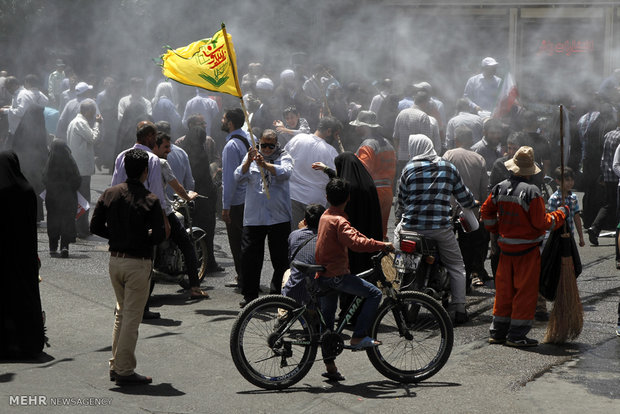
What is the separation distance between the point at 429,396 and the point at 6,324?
3.12 m

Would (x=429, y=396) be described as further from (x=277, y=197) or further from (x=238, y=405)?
(x=277, y=197)

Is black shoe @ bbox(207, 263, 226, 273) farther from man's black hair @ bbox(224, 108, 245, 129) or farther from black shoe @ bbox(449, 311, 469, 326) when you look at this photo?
black shoe @ bbox(449, 311, 469, 326)

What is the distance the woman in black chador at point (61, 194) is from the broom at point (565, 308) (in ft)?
20.1

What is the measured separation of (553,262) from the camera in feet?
24.7

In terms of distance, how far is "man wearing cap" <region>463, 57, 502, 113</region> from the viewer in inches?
578

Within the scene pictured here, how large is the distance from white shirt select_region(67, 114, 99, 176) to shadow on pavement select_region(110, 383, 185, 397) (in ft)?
21.8

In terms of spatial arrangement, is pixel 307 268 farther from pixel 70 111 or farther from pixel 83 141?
pixel 70 111

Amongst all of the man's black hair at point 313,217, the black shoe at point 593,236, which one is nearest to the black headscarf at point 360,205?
the man's black hair at point 313,217

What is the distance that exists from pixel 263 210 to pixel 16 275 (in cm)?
238

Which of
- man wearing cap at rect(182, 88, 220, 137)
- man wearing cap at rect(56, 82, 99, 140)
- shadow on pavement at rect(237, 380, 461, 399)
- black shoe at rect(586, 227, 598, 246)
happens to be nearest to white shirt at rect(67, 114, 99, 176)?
man wearing cap at rect(56, 82, 99, 140)

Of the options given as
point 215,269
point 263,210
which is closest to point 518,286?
point 263,210

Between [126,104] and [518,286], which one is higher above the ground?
[126,104]

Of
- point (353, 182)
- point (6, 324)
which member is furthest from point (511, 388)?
point (6, 324)

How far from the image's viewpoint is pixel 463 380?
6.52 m
